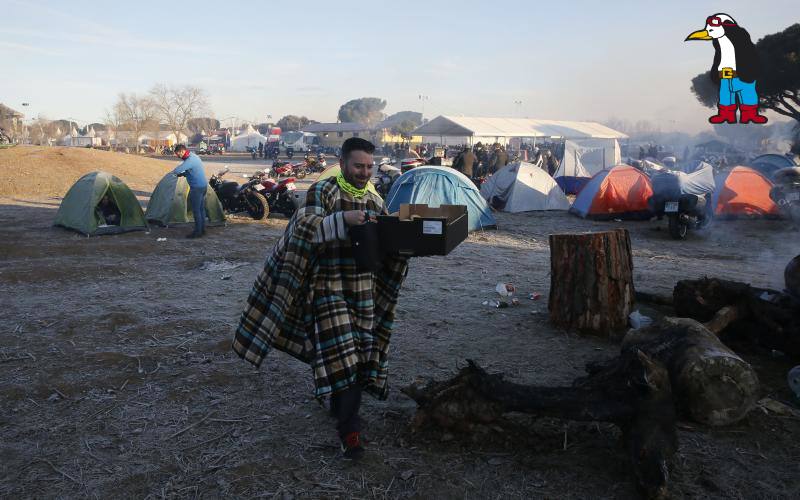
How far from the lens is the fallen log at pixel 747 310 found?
4.52 m

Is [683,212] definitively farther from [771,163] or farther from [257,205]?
[771,163]

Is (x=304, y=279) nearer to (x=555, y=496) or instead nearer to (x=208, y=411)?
(x=208, y=411)

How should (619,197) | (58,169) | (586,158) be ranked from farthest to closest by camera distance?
(58,169) < (586,158) < (619,197)

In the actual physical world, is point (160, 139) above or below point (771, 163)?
above

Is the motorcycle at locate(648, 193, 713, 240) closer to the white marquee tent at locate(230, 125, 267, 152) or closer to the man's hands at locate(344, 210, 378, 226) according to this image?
the man's hands at locate(344, 210, 378, 226)

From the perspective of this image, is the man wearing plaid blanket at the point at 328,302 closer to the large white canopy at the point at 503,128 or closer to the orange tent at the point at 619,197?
the orange tent at the point at 619,197

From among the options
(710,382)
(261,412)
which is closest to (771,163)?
(710,382)

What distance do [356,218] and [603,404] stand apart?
1737 mm

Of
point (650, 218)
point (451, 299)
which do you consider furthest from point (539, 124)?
point (451, 299)

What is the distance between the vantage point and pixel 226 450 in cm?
333

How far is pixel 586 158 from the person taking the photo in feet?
63.0

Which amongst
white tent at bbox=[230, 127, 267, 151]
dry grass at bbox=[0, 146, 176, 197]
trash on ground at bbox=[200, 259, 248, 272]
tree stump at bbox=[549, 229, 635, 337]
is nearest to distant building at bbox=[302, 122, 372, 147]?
white tent at bbox=[230, 127, 267, 151]

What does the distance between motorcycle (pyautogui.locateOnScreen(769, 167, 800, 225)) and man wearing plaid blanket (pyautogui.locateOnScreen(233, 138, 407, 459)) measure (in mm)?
13293

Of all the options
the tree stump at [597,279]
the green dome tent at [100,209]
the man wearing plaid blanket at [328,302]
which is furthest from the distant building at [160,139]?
the man wearing plaid blanket at [328,302]
